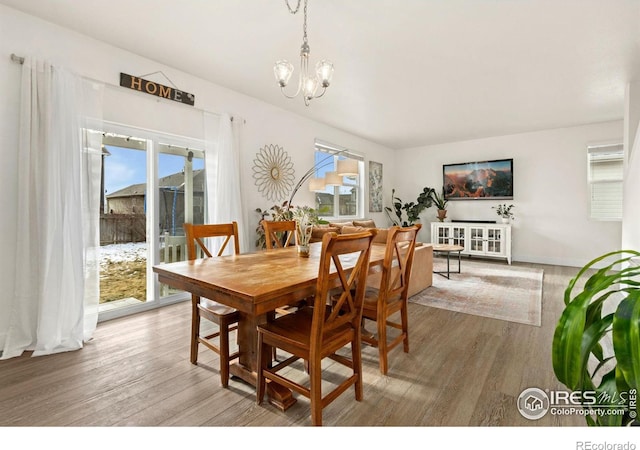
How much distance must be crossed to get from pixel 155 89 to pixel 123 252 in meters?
1.72

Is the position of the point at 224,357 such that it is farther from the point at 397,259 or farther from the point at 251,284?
the point at 397,259

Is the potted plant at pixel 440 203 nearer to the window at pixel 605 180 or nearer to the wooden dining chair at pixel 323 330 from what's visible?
the window at pixel 605 180

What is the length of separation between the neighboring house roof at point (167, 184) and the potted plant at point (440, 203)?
514 centimetres

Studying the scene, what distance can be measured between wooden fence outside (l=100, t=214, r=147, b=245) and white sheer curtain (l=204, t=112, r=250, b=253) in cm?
73

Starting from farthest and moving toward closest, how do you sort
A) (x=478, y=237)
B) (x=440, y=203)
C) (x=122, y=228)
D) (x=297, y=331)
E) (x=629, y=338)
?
(x=440, y=203)
(x=478, y=237)
(x=122, y=228)
(x=297, y=331)
(x=629, y=338)

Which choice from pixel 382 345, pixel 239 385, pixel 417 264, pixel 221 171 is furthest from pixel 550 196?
pixel 239 385

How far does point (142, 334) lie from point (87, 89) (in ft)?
7.11

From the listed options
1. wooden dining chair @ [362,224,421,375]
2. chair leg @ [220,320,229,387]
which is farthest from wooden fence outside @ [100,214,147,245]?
wooden dining chair @ [362,224,421,375]

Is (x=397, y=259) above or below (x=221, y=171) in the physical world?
below

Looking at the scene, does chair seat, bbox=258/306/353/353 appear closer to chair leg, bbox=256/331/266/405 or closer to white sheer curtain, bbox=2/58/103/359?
chair leg, bbox=256/331/266/405

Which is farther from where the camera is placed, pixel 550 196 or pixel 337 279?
pixel 550 196

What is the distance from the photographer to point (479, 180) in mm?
6520

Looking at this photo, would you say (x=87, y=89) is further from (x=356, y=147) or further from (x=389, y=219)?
(x=389, y=219)

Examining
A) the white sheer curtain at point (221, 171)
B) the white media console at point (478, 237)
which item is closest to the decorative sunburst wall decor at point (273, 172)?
the white sheer curtain at point (221, 171)
